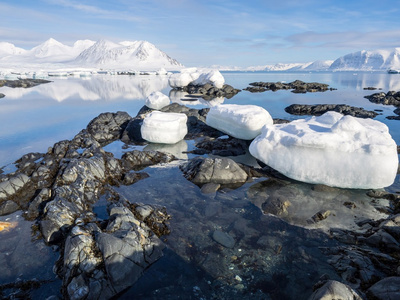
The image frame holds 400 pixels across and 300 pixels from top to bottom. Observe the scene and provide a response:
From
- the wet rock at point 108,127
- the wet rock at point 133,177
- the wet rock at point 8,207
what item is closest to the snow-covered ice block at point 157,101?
the wet rock at point 108,127

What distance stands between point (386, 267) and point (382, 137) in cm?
520

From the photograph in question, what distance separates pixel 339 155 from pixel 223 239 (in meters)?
5.21

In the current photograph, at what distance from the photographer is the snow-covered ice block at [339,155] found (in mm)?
8711

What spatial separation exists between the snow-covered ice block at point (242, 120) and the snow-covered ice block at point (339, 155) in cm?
328

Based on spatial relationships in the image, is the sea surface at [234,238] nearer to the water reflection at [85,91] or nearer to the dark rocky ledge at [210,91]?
the water reflection at [85,91]

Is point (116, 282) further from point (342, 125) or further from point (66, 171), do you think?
point (342, 125)

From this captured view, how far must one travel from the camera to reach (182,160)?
12844 mm

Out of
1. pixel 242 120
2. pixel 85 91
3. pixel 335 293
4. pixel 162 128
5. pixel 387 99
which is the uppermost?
pixel 85 91

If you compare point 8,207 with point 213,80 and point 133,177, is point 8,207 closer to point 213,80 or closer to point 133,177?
point 133,177

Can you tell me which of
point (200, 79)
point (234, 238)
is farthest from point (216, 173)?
point (200, 79)

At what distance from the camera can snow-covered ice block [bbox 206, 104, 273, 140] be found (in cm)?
1334

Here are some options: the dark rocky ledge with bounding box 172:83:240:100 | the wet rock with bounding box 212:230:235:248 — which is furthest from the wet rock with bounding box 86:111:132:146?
the dark rocky ledge with bounding box 172:83:240:100

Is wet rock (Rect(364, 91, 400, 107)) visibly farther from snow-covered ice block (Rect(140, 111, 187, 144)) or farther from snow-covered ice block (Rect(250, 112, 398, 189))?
snow-covered ice block (Rect(140, 111, 187, 144))

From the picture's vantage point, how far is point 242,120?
13539 millimetres
